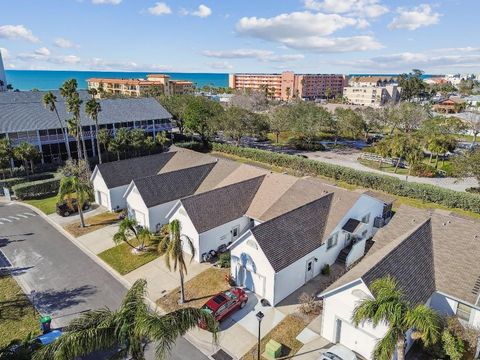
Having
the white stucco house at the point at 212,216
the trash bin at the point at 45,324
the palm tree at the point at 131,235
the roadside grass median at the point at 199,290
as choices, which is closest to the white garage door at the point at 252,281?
the roadside grass median at the point at 199,290

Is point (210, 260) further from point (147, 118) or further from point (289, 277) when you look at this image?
point (147, 118)

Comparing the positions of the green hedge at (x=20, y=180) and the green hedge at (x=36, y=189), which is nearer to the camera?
the green hedge at (x=36, y=189)

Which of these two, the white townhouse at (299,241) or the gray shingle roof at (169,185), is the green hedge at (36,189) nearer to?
the gray shingle roof at (169,185)

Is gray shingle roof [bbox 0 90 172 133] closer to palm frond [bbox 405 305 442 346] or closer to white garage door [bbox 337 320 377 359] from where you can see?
white garage door [bbox 337 320 377 359]

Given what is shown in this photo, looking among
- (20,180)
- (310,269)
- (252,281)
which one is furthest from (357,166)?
(20,180)

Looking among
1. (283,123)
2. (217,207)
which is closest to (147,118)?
(283,123)

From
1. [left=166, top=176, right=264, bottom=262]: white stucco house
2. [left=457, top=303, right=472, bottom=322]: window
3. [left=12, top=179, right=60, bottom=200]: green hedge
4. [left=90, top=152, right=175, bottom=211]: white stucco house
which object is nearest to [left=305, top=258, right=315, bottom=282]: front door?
[left=166, top=176, right=264, bottom=262]: white stucco house

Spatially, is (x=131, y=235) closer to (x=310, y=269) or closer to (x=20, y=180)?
(x=310, y=269)
